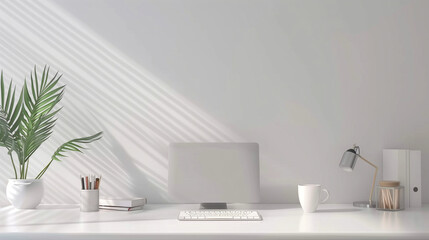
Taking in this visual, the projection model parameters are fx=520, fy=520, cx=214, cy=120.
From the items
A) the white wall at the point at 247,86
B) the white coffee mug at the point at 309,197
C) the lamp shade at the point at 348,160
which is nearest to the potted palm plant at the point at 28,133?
the white wall at the point at 247,86

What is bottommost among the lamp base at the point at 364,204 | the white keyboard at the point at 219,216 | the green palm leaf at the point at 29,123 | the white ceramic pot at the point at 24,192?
the lamp base at the point at 364,204

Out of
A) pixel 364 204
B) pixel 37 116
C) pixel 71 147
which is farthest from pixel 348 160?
pixel 37 116

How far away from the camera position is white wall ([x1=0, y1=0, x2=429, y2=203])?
2566 millimetres

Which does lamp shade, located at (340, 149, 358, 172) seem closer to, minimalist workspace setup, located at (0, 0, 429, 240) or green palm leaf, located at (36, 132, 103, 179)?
minimalist workspace setup, located at (0, 0, 429, 240)

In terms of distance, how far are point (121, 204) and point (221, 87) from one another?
76 centimetres

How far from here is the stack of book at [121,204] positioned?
230 centimetres

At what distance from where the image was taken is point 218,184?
2.37 metres

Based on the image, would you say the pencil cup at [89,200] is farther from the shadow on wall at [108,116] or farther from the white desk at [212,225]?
the shadow on wall at [108,116]

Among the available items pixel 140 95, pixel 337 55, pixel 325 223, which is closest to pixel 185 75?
pixel 140 95

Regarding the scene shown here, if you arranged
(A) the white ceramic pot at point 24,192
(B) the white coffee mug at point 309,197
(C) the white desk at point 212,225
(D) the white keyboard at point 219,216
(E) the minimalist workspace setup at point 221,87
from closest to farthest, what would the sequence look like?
(C) the white desk at point 212,225 < (D) the white keyboard at point 219,216 < (B) the white coffee mug at point 309,197 < (A) the white ceramic pot at point 24,192 < (E) the minimalist workspace setup at point 221,87

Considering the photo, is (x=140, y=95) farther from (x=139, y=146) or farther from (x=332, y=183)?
(x=332, y=183)

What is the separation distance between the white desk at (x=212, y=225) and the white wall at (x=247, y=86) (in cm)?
30

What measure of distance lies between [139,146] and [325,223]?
1040 millimetres

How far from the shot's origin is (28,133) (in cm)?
238
